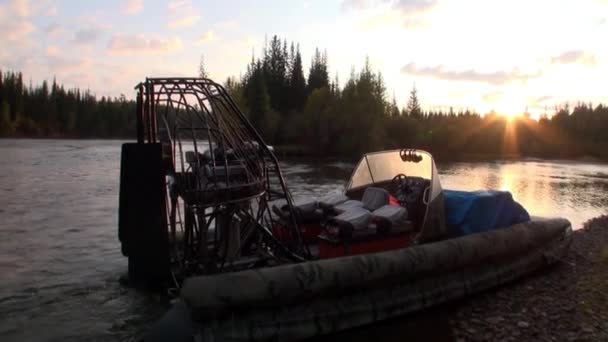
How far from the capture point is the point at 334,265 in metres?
6.05

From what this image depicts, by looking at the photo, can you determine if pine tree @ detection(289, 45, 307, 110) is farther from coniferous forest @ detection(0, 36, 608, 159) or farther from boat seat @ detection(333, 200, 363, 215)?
boat seat @ detection(333, 200, 363, 215)

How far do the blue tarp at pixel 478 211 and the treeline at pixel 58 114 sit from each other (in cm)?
10168

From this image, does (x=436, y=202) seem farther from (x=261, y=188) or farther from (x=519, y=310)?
(x=261, y=188)

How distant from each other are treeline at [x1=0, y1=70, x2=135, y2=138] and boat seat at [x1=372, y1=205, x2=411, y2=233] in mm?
102086

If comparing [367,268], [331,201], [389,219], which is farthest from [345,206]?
[367,268]

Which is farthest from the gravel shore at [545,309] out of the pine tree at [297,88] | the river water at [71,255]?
the pine tree at [297,88]

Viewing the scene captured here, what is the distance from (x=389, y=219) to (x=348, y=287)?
5.16ft

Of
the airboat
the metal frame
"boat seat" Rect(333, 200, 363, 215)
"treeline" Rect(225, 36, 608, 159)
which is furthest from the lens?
"treeline" Rect(225, 36, 608, 159)

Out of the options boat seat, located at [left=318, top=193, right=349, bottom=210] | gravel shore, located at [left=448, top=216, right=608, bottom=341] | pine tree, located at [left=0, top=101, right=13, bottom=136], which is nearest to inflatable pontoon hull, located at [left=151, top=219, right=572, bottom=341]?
gravel shore, located at [left=448, top=216, right=608, bottom=341]

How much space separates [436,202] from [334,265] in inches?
109

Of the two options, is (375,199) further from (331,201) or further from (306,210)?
(306,210)

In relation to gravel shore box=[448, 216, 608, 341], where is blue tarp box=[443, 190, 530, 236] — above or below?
above

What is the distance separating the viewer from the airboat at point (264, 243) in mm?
5473

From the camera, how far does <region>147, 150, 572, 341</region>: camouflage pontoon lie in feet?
17.3
